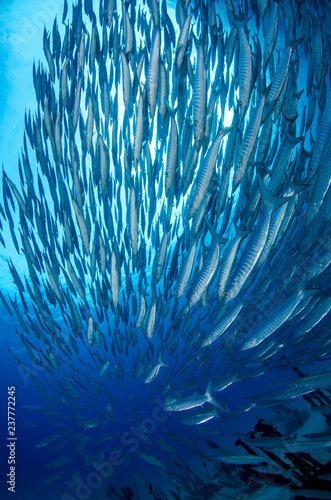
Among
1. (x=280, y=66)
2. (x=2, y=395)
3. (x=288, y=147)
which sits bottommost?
(x=288, y=147)

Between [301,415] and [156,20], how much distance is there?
1135 centimetres

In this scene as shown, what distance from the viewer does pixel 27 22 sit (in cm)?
713

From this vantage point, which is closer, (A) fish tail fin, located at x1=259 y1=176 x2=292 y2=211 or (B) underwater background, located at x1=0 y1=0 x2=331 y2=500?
(A) fish tail fin, located at x1=259 y1=176 x2=292 y2=211

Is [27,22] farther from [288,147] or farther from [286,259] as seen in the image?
[286,259]

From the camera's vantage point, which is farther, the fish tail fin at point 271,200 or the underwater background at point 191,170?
the underwater background at point 191,170

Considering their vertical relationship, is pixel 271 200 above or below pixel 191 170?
below

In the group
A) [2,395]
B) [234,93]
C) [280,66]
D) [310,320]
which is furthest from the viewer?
[2,395]

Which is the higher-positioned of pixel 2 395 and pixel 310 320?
pixel 2 395

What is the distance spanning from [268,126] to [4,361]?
3659 cm

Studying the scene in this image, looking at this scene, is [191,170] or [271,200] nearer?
[271,200]

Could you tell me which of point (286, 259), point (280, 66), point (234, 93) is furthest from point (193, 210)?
point (286, 259)

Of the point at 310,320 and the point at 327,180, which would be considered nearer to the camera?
the point at 327,180

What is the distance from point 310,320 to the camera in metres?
3.96

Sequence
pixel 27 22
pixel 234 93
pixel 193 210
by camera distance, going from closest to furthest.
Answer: pixel 193 210, pixel 234 93, pixel 27 22
